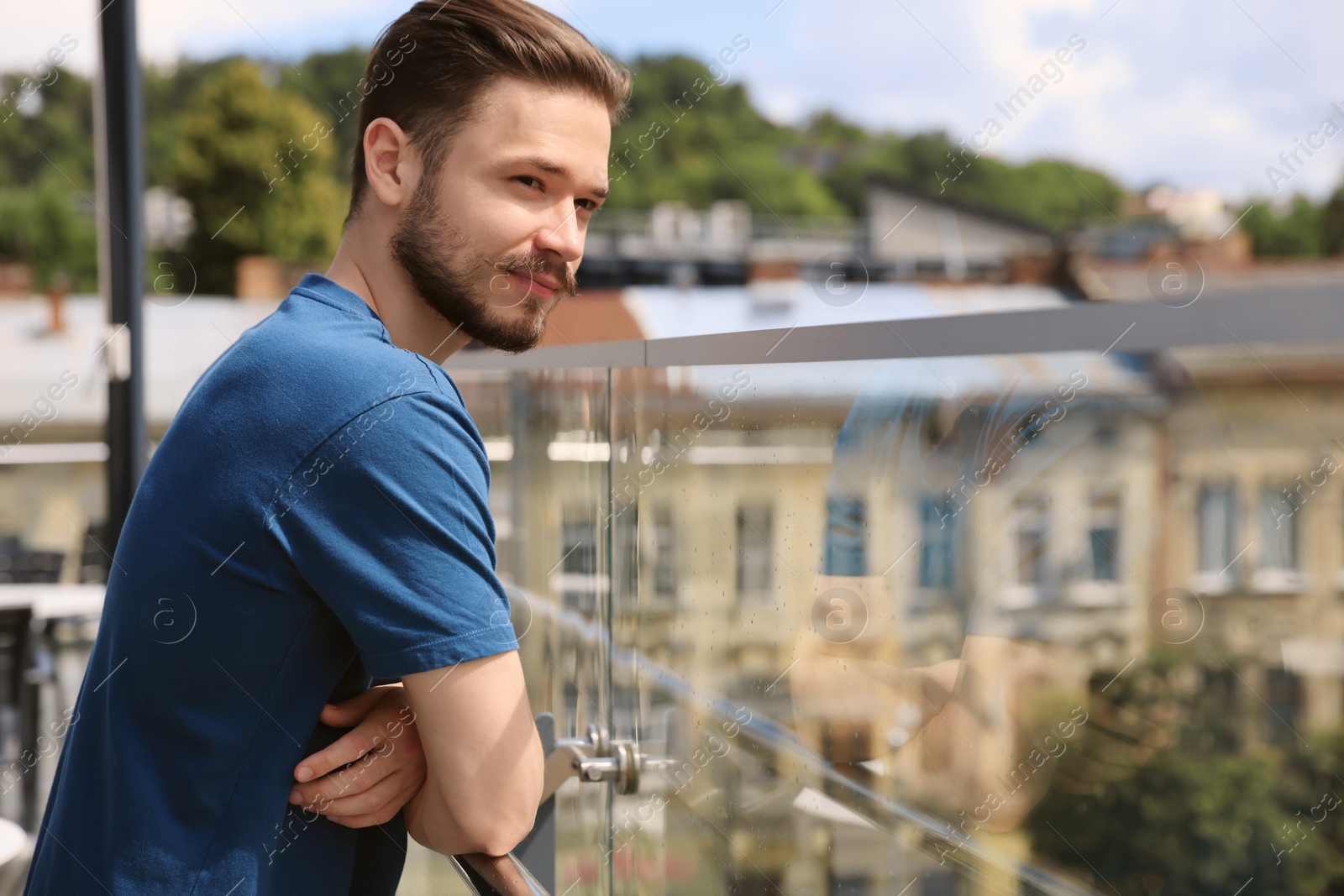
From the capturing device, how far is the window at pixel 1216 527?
70cm

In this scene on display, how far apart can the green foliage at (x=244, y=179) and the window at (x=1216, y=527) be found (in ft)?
110

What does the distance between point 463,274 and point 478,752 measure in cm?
38

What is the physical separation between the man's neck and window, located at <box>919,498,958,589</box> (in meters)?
0.40

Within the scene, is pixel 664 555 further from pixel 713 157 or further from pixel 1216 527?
pixel 713 157

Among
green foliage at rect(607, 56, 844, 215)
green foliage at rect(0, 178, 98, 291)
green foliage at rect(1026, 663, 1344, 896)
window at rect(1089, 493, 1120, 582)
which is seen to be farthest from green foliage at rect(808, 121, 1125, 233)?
window at rect(1089, 493, 1120, 582)

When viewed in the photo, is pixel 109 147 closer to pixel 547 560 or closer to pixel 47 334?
pixel 547 560

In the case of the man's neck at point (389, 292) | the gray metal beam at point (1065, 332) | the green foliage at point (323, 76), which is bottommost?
the gray metal beam at point (1065, 332)

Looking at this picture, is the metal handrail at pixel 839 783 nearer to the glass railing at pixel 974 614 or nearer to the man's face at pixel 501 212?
the glass railing at pixel 974 614

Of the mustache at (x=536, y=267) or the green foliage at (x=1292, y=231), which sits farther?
the green foliage at (x=1292, y=231)

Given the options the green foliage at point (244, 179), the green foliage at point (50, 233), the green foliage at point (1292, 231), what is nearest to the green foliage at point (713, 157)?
the green foliage at point (244, 179)

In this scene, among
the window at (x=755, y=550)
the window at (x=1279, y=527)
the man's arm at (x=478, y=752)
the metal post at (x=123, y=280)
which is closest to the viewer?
the window at (x=1279, y=527)

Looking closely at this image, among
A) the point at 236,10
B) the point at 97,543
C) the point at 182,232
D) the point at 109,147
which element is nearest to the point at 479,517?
the point at 236,10

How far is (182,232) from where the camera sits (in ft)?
110

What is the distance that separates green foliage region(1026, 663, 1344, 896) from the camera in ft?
2.80
